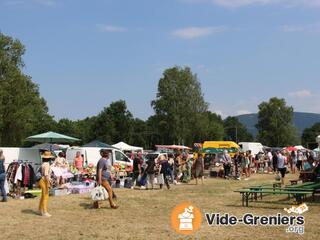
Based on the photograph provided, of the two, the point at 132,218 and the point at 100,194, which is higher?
the point at 100,194

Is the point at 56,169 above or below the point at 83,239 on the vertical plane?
above

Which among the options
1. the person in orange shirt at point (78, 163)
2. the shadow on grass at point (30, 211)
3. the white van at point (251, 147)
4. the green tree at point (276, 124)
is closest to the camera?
the shadow on grass at point (30, 211)

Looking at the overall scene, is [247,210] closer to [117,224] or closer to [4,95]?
[117,224]

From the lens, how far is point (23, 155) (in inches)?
859

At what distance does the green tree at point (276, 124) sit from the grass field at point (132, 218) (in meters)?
84.5

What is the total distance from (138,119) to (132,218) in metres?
86.6

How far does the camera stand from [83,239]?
945 cm

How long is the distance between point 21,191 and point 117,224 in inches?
276

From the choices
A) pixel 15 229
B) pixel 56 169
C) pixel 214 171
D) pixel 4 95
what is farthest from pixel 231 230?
pixel 4 95

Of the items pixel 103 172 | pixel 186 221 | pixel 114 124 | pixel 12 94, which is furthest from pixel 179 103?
pixel 186 221

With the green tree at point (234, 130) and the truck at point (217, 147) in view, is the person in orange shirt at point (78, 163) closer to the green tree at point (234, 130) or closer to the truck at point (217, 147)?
the truck at point (217, 147)

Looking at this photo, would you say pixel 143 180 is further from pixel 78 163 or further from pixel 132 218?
pixel 132 218

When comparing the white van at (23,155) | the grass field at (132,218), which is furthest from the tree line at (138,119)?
the grass field at (132,218)

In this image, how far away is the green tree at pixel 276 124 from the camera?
9931 cm
